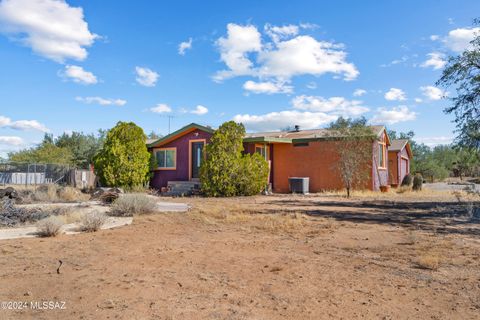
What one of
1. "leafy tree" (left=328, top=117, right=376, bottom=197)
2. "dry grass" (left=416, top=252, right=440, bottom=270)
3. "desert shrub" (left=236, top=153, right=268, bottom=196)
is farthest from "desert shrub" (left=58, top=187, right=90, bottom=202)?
"dry grass" (left=416, top=252, right=440, bottom=270)

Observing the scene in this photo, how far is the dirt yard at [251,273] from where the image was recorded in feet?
12.9

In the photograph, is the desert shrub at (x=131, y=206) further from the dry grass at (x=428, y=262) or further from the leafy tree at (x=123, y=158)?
the leafy tree at (x=123, y=158)

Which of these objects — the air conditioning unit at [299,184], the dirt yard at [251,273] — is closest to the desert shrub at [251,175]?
the air conditioning unit at [299,184]

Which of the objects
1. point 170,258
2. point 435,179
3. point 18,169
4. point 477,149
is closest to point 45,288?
point 170,258

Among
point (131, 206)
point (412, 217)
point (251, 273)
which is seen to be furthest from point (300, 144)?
point (251, 273)

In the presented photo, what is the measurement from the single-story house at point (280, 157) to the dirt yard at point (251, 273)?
39.3ft

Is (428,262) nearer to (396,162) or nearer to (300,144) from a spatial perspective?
(300,144)

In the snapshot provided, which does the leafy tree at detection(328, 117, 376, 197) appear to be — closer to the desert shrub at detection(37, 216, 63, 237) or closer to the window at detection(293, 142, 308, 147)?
the window at detection(293, 142, 308, 147)

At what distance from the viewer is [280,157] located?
22109 millimetres

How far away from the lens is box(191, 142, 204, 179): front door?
20969 millimetres

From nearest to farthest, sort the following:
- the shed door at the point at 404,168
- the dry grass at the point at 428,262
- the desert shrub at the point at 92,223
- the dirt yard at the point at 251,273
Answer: the dirt yard at the point at 251,273, the dry grass at the point at 428,262, the desert shrub at the point at 92,223, the shed door at the point at 404,168

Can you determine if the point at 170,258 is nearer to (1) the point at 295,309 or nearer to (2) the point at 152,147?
(1) the point at 295,309

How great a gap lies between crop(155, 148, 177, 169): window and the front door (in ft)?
4.21

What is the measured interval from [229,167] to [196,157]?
3606 mm
